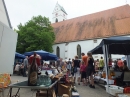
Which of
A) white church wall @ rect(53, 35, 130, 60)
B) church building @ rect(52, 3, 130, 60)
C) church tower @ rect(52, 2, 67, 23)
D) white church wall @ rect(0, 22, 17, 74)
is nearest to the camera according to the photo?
white church wall @ rect(0, 22, 17, 74)

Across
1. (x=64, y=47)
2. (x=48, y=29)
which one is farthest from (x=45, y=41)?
(x=64, y=47)

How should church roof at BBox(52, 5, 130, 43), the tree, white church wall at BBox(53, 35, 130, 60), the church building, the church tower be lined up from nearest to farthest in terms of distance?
church roof at BBox(52, 5, 130, 43) → the church building → the tree → white church wall at BBox(53, 35, 130, 60) → the church tower

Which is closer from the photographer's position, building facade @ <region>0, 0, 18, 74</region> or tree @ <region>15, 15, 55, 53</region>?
building facade @ <region>0, 0, 18, 74</region>

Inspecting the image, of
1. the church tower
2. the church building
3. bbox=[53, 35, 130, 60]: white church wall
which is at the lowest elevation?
bbox=[53, 35, 130, 60]: white church wall

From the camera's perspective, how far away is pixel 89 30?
85.9 feet

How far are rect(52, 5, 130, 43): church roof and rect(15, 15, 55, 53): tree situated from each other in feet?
17.2

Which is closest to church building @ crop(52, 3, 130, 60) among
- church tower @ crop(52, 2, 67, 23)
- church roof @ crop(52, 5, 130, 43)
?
church roof @ crop(52, 5, 130, 43)

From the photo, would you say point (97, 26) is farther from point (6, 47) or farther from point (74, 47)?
point (6, 47)

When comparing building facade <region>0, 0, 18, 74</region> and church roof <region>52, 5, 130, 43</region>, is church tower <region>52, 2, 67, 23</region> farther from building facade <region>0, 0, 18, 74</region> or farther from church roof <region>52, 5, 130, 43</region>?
building facade <region>0, 0, 18, 74</region>

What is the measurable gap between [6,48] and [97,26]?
23.0 metres

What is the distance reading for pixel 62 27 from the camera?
32531mm

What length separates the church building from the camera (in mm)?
23078

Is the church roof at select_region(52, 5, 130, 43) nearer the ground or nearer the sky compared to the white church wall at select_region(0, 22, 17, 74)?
nearer the sky

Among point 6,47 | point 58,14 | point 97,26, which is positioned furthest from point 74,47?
point 58,14
